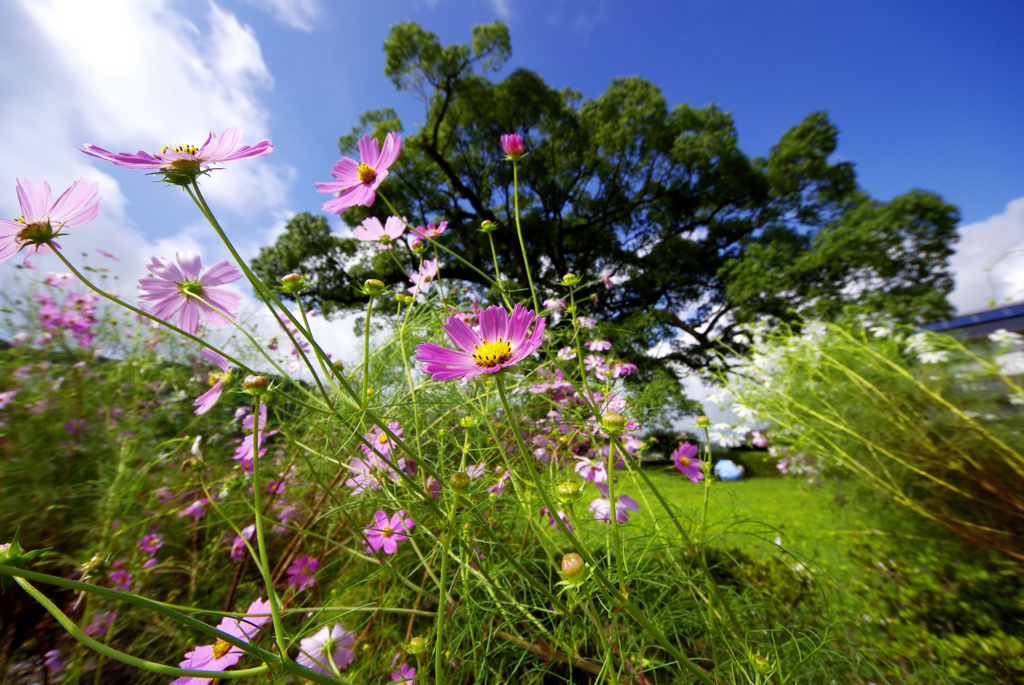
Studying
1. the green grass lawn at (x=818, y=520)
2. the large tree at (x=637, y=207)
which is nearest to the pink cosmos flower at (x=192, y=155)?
the green grass lawn at (x=818, y=520)

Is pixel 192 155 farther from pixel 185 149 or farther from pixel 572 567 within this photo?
pixel 572 567

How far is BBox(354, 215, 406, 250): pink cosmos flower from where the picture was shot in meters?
0.56

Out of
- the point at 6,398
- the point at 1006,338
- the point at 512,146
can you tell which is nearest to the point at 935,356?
the point at 1006,338

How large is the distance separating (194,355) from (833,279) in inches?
216

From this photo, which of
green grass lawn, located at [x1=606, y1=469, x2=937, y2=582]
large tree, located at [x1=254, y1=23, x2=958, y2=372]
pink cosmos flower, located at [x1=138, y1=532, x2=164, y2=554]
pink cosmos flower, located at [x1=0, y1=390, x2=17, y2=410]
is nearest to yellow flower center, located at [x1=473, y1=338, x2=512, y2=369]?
green grass lawn, located at [x1=606, y1=469, x2=937, y2=582]

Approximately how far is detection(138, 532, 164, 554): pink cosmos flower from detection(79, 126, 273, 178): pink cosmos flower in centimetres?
65

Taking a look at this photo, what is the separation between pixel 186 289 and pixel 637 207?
568 cm

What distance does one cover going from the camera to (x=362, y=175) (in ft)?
1.57

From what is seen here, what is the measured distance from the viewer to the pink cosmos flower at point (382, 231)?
1.82ft

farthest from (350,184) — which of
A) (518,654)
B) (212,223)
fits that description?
(518,654)

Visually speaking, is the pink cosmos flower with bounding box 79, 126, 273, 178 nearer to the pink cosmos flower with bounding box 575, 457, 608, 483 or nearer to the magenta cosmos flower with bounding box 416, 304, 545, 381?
the magenta cosmos flower with bounding box 416, 304, 545, 381

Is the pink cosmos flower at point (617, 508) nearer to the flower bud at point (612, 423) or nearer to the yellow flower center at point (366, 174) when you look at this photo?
the flower bud at point (612, 423)

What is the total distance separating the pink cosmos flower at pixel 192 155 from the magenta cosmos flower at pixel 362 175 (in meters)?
0.12

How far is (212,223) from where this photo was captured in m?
0.28
